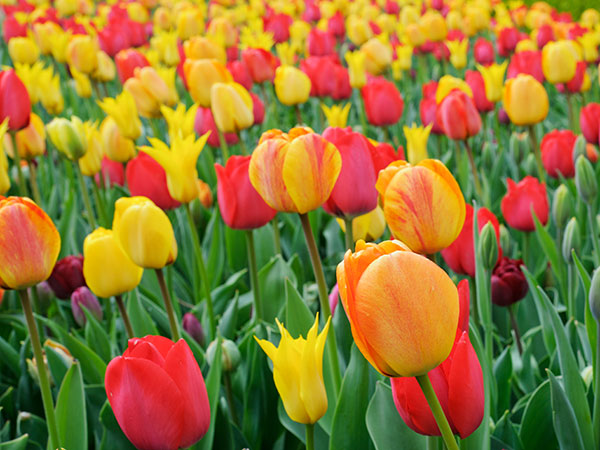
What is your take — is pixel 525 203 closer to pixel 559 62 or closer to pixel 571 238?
pixel 571 238

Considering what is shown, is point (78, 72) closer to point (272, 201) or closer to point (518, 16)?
point (272, 201)

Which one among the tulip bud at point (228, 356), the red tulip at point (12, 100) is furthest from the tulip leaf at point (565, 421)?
the red tulip at point (12, 100)

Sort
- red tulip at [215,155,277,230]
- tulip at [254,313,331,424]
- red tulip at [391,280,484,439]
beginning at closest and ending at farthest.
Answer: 1. red tulip at [391,280,484,439]
2. tulip at [254,313,331,424]
3. red tulip at [215,155,277,230]

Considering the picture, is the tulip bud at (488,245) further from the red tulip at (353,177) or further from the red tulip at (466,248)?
the red tulip at (353,177)

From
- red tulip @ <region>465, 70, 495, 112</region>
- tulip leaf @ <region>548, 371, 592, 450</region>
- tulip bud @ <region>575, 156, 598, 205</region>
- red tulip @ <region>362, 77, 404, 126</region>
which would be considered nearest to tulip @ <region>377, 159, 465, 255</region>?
tulip leaf @ <region>548, 371, 592, 450</region>

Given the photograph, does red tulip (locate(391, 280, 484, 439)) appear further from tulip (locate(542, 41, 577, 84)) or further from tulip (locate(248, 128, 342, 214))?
tulip (locate(542, 41, 577, 84))

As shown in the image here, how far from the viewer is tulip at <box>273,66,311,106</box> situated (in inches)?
Result: 98.5

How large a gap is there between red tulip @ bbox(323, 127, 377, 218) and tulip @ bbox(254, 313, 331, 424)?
1.13 feet

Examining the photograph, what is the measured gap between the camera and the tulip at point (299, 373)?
868 mm

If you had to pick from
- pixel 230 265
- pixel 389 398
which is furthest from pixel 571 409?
pixel 230 265

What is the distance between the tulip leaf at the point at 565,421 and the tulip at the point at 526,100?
1243 mm

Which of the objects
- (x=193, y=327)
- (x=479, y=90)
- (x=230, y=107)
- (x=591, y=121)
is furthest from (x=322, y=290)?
(x=479, y=90)

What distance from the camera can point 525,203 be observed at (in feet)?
5.61

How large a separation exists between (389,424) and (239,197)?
0.57 metres
